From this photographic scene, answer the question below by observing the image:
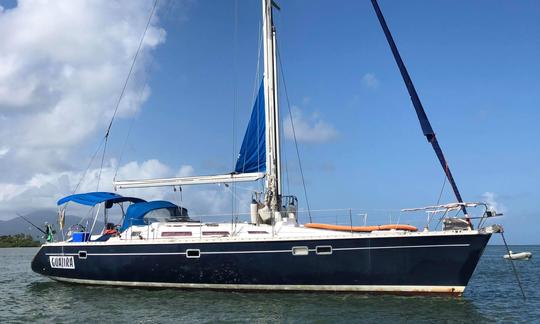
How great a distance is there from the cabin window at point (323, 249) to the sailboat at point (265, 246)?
32 millimetres

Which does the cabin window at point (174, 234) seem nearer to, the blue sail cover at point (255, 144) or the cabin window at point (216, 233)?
the cabin window at point (216, 233)

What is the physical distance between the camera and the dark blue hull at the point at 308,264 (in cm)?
1555

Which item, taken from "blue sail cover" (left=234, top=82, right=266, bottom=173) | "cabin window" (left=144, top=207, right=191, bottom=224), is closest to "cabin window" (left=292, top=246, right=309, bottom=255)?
"blue sail cover" (left=234, top=82, right=266, bottom=173)

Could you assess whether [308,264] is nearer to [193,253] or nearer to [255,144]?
[193,253]

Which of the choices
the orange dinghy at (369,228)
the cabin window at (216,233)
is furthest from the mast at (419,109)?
the cabin window at (216,233)

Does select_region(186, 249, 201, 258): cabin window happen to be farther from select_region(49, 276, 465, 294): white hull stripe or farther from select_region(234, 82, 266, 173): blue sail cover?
select_region(234, 82, 266, 173): blue sail cover

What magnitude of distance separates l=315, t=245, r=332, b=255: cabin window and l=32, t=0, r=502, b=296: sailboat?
1.3 inches

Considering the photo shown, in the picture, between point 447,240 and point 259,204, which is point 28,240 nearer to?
point 259,204

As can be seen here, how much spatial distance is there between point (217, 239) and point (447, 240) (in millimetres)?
7526

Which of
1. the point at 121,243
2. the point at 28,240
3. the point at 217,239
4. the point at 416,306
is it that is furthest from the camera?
the point at 28,240

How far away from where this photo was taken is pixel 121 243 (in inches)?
747

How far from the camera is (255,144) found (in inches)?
803

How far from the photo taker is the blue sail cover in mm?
20125

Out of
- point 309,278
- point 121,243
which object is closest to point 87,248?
point 121,243
